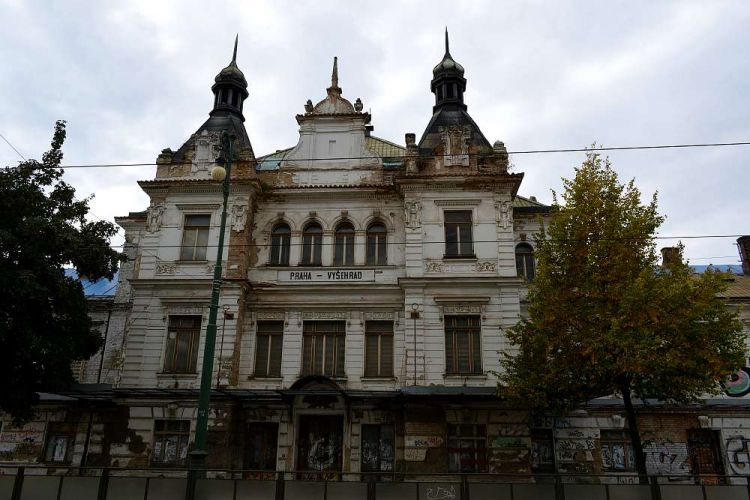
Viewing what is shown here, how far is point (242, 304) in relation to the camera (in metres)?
21.9

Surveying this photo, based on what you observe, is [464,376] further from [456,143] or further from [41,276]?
[41,276]

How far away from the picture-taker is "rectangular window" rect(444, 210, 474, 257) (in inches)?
869

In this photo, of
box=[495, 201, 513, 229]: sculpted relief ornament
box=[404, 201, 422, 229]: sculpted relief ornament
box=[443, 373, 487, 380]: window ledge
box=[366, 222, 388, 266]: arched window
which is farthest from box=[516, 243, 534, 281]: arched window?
box=[366, 222, 388, 266]: arched window

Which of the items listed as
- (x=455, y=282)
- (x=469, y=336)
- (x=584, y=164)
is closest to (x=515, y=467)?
(x=469, y=336)

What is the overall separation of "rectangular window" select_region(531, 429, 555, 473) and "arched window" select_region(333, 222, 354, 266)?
30.4 ft

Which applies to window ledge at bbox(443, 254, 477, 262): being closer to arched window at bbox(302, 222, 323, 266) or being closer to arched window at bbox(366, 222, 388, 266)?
arched window at bbox(366, 222, 388, 266)

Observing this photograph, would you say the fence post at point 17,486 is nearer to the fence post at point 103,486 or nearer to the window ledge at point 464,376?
the fence post at point 103,486

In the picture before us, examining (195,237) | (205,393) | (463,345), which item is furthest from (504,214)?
(205,393)

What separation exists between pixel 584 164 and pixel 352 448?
12.1m

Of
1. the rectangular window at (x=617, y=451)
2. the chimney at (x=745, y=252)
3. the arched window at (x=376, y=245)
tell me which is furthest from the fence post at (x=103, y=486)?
the chimney at (x=745, y=252)

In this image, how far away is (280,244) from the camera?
23328 mm

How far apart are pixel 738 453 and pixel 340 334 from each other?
15.4 metres

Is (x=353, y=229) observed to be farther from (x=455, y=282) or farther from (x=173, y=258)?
(x=173, y=258)

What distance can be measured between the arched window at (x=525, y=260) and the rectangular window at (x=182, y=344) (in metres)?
12.8
